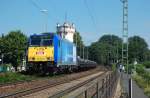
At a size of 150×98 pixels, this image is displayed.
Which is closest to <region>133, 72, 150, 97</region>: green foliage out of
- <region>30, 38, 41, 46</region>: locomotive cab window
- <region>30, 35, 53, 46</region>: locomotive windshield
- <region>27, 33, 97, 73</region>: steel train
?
<region>27, 33, 97, 73</region>: steel train

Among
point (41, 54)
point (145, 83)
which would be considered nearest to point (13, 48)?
point (41, 54)

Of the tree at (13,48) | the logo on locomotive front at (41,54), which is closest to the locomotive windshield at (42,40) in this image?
the logo on locomotive front at (41,54)

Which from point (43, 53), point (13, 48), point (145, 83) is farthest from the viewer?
point (13, 48)

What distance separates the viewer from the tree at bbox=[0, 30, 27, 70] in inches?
3819

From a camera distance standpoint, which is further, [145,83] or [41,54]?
[145,83]

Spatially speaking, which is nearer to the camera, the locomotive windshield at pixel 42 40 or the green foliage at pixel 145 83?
the green foliage at pixel 145 83

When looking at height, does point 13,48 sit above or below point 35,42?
above

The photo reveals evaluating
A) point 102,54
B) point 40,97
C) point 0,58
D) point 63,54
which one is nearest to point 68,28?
point 102,54

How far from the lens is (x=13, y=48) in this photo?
325 feet

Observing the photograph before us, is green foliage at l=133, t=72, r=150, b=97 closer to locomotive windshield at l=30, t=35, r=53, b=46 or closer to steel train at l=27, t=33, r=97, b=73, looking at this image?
steel train at l=27, t=33, r=97, b=73

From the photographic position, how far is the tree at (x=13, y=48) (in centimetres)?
9700

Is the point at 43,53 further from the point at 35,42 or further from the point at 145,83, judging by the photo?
the point at 145,83

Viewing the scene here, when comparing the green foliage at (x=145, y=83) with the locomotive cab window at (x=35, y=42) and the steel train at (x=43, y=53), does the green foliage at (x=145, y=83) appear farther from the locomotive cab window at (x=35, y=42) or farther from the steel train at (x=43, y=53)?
the locomotive cab window at (x=35, y=42)

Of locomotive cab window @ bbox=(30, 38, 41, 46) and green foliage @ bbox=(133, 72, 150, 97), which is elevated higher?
locomotive cab window @ bbox=(30, 38, 41, 46)
